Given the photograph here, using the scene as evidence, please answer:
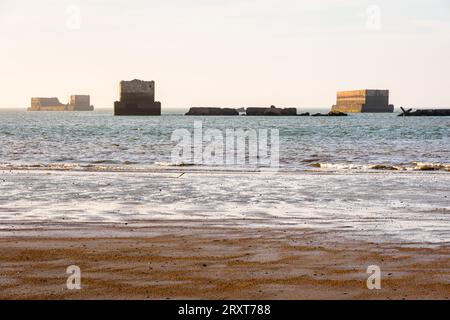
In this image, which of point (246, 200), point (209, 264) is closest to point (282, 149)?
point (246, 200)

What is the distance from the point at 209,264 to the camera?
7.70 metres

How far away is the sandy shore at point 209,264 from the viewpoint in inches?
257

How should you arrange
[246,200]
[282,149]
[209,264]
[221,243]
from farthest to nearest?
[282,149] → [246,200] → [221,243] → [209,264]

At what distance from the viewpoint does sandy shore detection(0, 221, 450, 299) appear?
6527 millimetres

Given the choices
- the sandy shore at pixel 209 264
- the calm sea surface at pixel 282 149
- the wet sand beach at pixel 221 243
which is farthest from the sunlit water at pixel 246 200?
the calm sea surface at pixel 282 149

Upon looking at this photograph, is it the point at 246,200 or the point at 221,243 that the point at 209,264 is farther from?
the point at 246,200

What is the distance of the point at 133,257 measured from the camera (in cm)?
802

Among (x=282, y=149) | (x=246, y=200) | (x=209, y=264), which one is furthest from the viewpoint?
(x=282, y=149)

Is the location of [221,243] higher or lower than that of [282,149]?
higher

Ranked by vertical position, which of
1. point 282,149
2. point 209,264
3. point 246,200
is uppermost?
point 209,264

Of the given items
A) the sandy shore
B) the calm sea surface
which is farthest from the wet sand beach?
the calm sea surface
